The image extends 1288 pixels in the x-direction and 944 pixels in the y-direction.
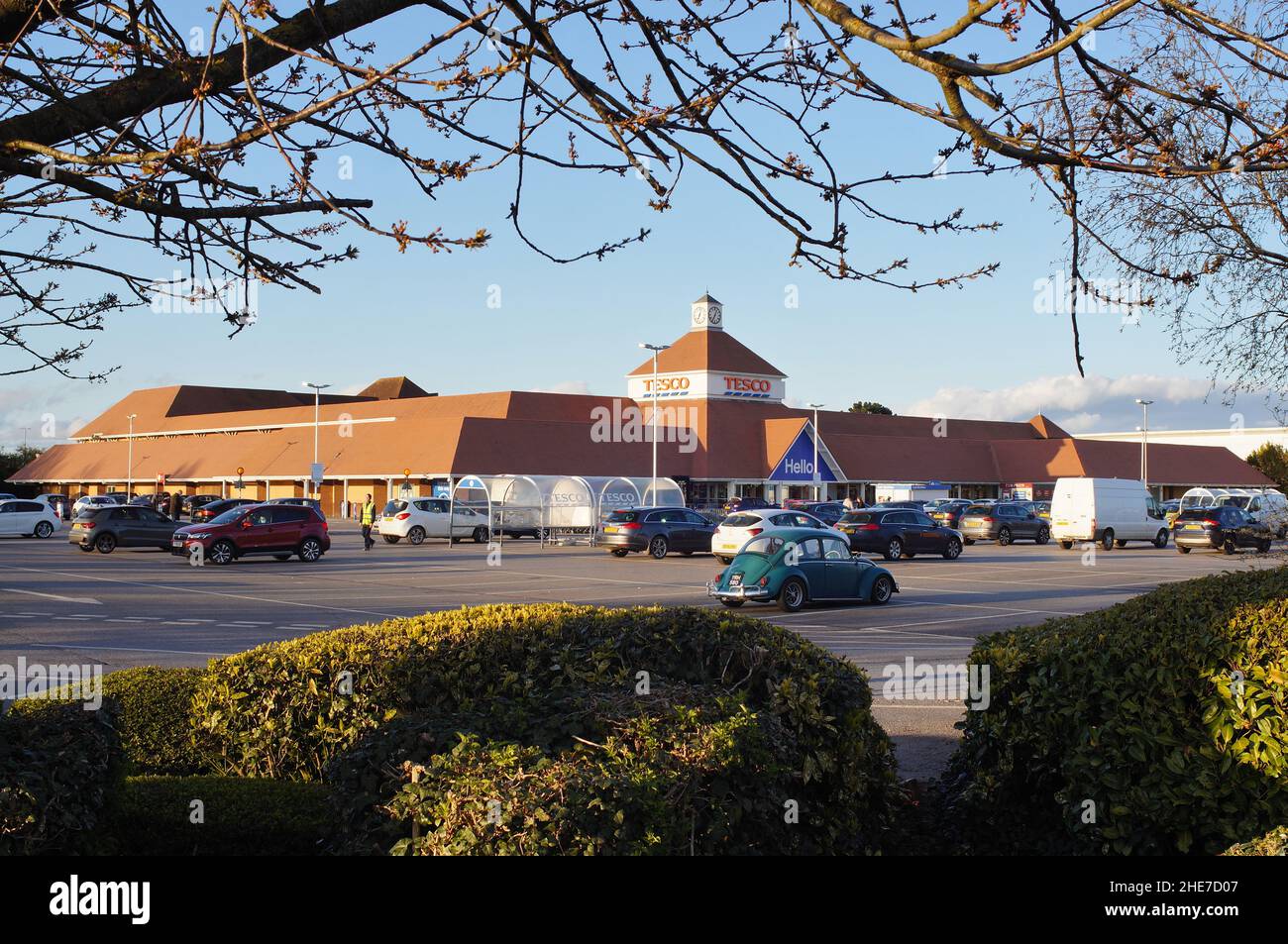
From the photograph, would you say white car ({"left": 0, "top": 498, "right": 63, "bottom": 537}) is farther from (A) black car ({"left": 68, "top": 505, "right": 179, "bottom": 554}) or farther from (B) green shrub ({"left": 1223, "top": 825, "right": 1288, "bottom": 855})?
(B) green shrub ({"left": 1223, "top": 825, "right": 1288, "bottom": 855})

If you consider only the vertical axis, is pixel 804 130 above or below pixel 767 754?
above

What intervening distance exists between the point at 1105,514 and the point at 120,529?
3673 centimetres

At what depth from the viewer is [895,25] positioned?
13.5 ft

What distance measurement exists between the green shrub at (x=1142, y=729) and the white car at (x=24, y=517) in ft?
168

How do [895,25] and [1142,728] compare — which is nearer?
[895,25]

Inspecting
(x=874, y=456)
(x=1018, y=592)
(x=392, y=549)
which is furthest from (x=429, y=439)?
(x=1018, y=592)

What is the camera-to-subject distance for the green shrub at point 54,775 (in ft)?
14.9

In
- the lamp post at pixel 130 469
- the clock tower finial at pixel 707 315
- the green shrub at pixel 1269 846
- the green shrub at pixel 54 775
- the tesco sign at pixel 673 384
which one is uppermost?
the clock tower finial at pixel 707 315

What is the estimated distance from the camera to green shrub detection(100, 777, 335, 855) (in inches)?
233

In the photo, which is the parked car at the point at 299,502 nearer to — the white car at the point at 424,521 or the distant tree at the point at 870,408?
the white car at the point at 424,521

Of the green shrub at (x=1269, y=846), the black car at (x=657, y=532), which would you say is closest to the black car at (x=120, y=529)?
the black car at (x=657, y=532)

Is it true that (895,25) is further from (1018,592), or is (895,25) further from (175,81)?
(1018,592)
